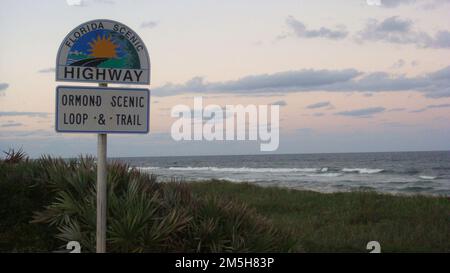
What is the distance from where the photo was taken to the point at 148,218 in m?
7.72

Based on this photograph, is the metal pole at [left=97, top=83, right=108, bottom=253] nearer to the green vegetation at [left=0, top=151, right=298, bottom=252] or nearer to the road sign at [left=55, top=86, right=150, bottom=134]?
the road sign at [left=55, top=86, right=150, bottom=134]

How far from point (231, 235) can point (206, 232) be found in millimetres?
426

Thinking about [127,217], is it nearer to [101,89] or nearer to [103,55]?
[101,89]

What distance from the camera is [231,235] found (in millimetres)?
7980

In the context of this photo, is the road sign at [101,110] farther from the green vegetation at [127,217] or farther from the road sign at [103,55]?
the green vegetation at [127,217]

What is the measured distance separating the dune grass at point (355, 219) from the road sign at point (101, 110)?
392 cm

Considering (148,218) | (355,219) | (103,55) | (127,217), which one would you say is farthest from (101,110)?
(355,219)

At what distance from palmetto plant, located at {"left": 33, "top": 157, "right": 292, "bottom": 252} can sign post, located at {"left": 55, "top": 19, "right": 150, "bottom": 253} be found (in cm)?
113

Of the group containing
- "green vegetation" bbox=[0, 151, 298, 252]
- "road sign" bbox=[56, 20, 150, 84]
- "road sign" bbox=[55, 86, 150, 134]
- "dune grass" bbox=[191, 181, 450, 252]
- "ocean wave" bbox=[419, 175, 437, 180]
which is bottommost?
"ocean wave" bbox=[419, 175, 437, 180]

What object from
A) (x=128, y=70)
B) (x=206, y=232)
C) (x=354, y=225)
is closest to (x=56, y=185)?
(x=206, y=232)

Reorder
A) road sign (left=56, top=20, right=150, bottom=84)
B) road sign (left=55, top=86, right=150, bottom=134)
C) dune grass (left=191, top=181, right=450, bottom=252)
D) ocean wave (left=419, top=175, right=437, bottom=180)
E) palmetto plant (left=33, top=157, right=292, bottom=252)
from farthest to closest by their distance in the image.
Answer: ocean wave (left=419, top=175, right=437, bottom=180)
dune grass (left=191, top=181, right=450, bottom=252)
palmetto plant (left=33, top=157, right=292, bottom=252)
road sign (left=56, top=20, right=150, bottom=84)
road sign (left=55, top=86, right=150, bottom=134)

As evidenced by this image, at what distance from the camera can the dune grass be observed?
11953 millimetres

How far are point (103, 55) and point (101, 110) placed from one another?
0.68 meters

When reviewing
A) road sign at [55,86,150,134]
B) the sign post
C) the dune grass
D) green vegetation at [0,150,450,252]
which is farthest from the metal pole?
the dune grass
